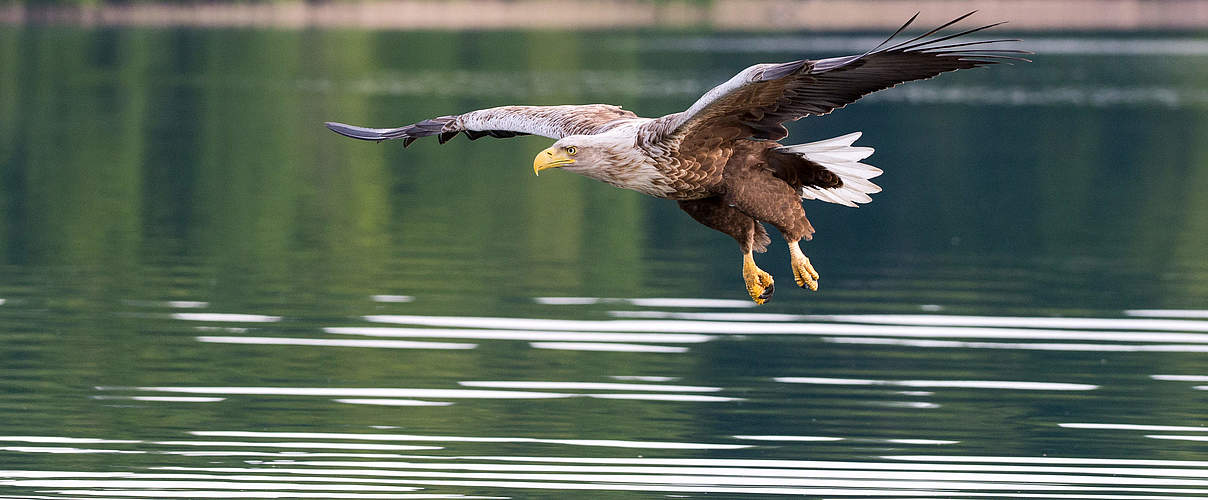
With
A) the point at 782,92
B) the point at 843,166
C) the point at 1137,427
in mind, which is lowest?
the point at 1137,427

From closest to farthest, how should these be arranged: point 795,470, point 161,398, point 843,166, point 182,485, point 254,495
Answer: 1. point 843,166
2. point 254,495
3. point 182,485
4. point 795,470
5. point 161,398

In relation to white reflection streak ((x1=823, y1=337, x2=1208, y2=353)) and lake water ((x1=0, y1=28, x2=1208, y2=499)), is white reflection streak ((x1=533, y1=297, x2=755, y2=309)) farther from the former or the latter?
white reflection streak ((x1=823, y1=337, x2=1208, y2=353))

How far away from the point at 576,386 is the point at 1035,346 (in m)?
5.48

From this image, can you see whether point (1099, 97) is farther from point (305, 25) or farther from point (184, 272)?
point (305, 25)

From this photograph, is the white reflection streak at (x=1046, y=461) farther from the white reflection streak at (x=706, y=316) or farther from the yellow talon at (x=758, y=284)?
the white reflection streak at (x=706, y=316)

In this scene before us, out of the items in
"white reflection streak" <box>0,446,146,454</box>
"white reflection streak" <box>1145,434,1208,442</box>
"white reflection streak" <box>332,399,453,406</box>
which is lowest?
"white reflection streak" <box>1145,434,1208,442</box>

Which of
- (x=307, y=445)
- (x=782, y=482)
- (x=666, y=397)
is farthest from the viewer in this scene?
(x=666, y=397)

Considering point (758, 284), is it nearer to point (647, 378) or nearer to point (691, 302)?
point (647, 378)

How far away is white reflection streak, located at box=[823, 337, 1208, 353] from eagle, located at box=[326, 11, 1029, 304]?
9827 mm

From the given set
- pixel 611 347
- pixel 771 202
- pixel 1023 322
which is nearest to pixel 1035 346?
pixel 1023 322

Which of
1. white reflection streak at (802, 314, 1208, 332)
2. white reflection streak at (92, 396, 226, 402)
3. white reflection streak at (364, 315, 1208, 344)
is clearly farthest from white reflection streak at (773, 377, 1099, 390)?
white reflection streak at (92, 396, 226, 402)

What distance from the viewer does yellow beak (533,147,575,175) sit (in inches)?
431

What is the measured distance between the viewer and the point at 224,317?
23172 millimetres

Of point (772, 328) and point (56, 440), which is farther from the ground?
point (56, 440)
